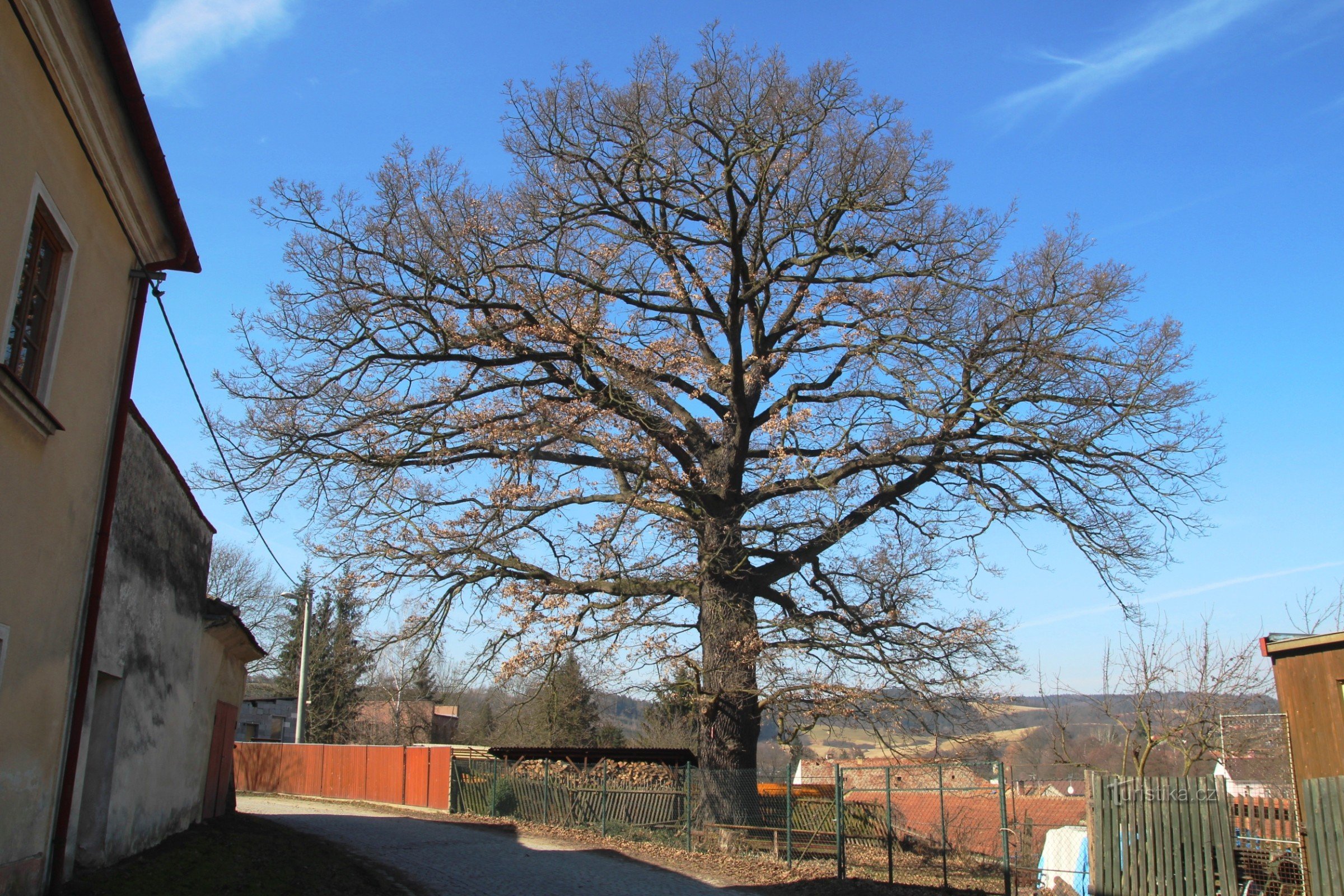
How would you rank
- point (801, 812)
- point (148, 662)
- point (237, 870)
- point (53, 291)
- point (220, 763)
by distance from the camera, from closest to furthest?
1. point (53, 291)
2. point (148, 662)
3. point (237, 870)
4. point (220, 763)
5. point (801, 812)

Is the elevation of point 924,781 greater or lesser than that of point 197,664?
lesser

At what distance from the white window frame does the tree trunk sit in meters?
11.4

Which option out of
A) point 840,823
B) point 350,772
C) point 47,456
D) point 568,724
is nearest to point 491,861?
point 840,823

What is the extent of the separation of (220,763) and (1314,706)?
1652cm

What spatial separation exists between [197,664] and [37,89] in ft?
29.1

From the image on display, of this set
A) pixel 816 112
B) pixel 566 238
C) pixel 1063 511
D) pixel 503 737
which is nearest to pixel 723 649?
pixel 1063 511

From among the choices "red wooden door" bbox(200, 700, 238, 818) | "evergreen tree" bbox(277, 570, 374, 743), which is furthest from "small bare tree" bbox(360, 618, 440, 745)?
"red wooden door" bbox(200, 700, 238, 818)

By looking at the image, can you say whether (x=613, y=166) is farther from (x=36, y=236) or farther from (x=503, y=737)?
(x=503, y=737)

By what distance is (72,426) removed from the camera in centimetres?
687

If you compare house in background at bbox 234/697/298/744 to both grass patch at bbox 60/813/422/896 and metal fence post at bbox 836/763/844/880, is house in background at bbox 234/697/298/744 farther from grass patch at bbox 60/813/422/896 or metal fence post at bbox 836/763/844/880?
metal fence post at bbox 836/763/844/880

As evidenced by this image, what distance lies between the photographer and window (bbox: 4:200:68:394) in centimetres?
601

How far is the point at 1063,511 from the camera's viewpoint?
659 inches

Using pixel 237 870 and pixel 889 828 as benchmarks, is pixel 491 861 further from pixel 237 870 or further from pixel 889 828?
pixel 889 828

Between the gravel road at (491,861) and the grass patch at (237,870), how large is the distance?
0.86 metres
